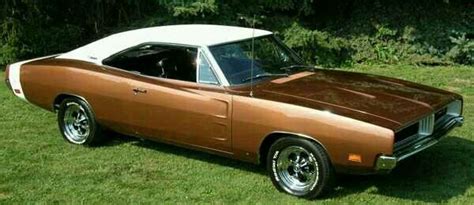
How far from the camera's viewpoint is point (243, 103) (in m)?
5.69

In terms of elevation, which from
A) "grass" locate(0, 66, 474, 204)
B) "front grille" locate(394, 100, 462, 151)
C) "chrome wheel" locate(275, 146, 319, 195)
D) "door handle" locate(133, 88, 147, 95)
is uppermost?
"door handle" locate(133, 88, 147, 95)

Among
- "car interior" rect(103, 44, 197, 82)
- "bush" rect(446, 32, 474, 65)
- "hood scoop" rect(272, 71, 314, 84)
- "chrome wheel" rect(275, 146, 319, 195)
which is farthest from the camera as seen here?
"bush" rect(446, 32, 474, 65)

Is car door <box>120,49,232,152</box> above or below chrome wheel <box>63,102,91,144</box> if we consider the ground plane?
above

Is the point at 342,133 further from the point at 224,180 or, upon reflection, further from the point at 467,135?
the point at 467,135

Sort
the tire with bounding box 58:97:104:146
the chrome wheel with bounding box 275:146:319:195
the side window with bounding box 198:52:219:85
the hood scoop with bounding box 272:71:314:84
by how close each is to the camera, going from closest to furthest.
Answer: the chrome wheel with bounding box 275:146:319:195 → the side window with bounding box 198:52:219:85 → the hood scoop with bounding box 272:71:314:84 → the tire with bounding box 58:97:104:146

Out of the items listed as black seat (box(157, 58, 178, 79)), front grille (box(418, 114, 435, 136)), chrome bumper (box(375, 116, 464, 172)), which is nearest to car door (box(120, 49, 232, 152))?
black seat (box(157, 58, 178, 79))

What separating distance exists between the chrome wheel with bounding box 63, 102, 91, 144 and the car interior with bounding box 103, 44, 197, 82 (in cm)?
61

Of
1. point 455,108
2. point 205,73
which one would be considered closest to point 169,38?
point 205,73

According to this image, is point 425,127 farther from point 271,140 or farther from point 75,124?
point 75,124

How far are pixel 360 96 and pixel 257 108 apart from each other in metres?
0.87

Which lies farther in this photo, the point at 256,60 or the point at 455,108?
the point at 256,60

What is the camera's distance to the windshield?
6082 mm

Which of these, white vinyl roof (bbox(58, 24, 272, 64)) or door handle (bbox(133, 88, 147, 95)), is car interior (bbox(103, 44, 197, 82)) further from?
door handle (bbox(133, 88, 147, 95))

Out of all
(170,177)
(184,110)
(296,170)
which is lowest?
(170,177)
